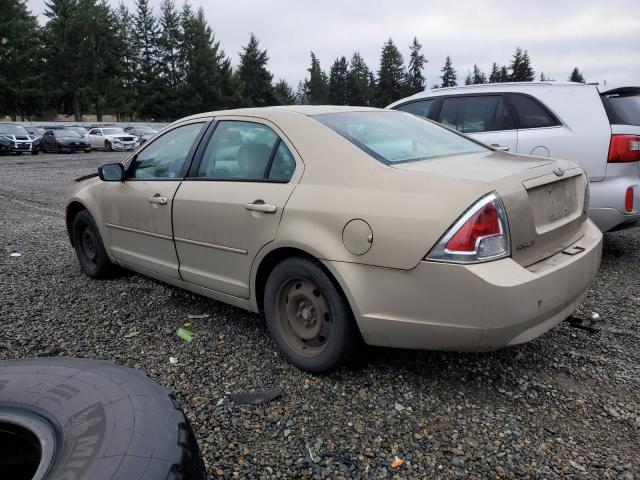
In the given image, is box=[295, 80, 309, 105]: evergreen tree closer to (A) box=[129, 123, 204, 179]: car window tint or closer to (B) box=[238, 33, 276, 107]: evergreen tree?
(B) box=[238, 33, 276, 107]: evergreen tree

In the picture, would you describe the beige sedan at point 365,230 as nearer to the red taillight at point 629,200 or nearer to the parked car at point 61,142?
the red taillight at point 629,200

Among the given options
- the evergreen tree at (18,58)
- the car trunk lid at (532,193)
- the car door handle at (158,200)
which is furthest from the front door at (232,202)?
the evergreen tree at (18,58)

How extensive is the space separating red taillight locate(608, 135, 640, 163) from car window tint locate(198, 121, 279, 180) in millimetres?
3237

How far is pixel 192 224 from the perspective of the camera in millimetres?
3592

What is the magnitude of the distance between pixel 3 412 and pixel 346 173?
1.85 meters

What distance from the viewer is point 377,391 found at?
285 centimetres

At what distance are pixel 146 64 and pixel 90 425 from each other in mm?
77876

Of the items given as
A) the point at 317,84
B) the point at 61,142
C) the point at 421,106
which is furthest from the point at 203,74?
the point at 421,106

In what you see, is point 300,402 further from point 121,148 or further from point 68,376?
point 121,148

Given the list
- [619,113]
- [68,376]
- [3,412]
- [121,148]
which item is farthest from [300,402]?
[121,148]

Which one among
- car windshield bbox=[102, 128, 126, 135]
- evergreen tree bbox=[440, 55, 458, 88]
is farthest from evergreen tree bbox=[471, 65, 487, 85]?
car windshield bbox=[102, 128, 126, 135]

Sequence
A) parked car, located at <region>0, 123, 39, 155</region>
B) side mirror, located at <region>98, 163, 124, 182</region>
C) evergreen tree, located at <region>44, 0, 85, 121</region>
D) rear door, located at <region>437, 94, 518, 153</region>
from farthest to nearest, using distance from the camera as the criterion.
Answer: evergreen tree, located at <region>44, 0, 85, 121</region>
parked car, located at <region>0, 123, 39, 155</region>
rear door, located at <region>437, 94, 518, 153</region>
side mirror, located at <region>98, 163, 124, 182</region>

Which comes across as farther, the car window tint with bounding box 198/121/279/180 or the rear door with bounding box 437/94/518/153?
the rear door with bounding box 437/94/518/153

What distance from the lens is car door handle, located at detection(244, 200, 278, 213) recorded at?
304 cm
